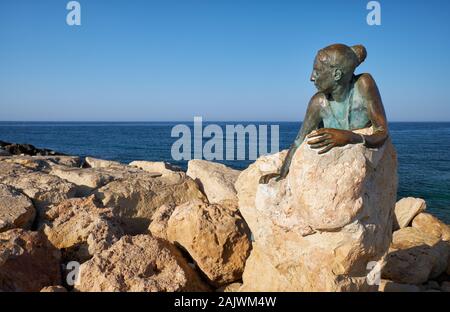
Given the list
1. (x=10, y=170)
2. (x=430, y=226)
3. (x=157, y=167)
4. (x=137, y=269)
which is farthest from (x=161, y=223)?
(x=430, y=226)

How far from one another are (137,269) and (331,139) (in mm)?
2140

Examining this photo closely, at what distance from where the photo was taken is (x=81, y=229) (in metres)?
4.93

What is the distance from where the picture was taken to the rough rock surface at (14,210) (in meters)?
5.00

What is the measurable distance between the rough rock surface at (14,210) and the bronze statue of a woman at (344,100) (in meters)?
3.18

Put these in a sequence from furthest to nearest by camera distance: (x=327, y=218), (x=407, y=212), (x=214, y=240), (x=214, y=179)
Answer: (x=407, y=212), (x=214, y=179), (x=214, y=240), (x=327, y=218)

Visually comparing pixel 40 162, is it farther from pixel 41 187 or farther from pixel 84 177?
pixel 41 187

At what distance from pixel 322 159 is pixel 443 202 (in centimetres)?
1373

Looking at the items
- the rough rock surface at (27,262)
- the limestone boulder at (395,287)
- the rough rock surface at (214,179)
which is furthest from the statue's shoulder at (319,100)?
the rough rock surface at (27,262)

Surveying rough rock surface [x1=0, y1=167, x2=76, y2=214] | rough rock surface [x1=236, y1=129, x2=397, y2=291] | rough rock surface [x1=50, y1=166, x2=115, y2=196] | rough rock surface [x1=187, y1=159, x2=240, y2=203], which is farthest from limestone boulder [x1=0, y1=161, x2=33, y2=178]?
rough rock surface [x1=236, y1=129, x2=397, y2=291]

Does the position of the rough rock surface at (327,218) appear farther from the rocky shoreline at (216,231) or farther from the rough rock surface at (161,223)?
the rough rock surface at (161,223)

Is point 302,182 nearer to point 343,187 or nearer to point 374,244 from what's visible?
point 343,187

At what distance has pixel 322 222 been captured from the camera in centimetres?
348
